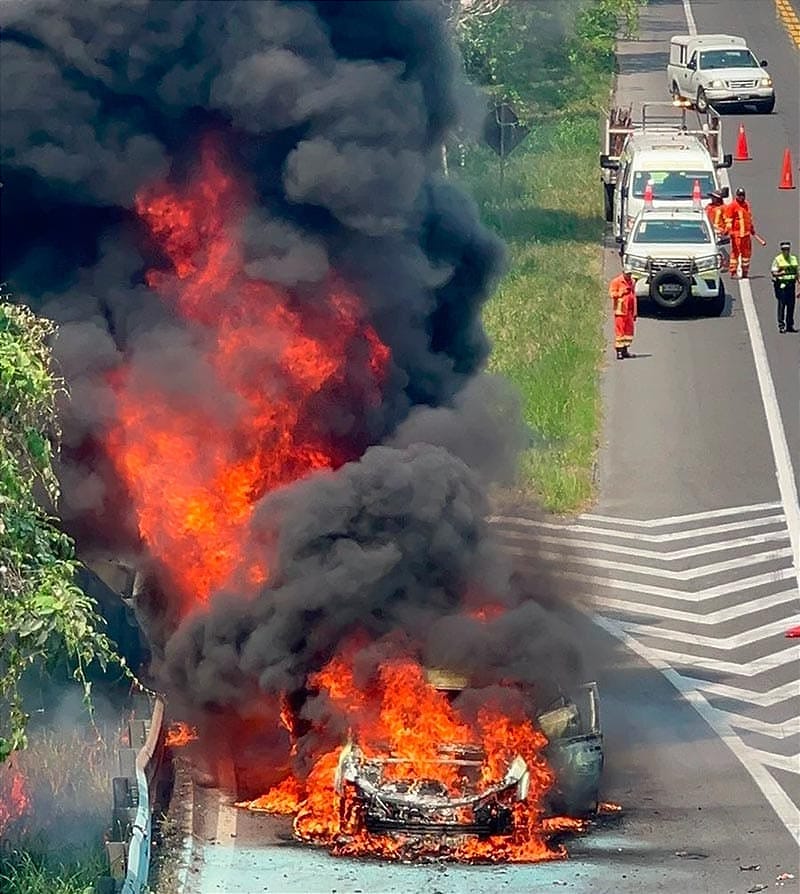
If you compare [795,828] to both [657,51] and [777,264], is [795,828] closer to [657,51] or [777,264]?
[777,264]

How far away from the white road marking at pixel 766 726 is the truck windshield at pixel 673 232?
15.9 meters

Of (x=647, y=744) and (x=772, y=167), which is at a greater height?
(x=772, y=167)

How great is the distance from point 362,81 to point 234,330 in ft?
8.81

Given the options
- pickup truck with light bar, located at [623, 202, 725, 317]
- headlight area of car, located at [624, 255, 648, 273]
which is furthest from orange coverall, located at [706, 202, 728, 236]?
headlight area of car, located at [624, 255, 648, 273]

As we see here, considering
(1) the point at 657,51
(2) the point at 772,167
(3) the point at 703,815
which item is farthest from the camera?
(1) the point at 657,51

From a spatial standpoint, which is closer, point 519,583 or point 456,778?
point 456,778

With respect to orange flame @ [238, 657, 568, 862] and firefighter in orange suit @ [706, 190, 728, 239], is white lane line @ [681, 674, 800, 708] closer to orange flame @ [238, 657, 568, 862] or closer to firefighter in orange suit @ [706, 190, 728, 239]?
orange flame @ [238, 657, 568, 862]

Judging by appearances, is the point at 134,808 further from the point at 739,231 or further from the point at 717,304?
the point at 739,231

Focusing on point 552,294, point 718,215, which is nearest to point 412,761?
point 552,294

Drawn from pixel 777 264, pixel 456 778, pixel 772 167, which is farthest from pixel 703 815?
pixel 772 167

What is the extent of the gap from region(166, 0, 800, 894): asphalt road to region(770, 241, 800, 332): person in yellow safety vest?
1.07ft

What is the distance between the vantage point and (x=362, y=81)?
59.9ft

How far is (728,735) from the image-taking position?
17.5m

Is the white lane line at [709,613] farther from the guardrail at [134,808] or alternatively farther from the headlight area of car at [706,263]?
the headlight area of car at [706,263]
